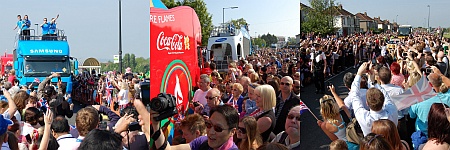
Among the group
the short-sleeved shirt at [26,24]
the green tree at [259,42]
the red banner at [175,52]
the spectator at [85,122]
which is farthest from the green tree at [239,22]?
the short-sleeved shirt at [26,24]

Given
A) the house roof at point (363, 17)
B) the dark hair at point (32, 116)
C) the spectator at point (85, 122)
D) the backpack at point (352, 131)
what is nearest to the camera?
the house roof at point (363, 17)

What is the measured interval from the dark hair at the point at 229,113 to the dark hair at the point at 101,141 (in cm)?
Answer: 49

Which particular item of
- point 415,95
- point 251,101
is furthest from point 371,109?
point 251,101

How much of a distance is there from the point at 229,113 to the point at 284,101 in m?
0.26

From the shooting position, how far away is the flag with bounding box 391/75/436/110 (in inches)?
152

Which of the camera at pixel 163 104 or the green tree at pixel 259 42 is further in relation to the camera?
the green tree at pixel 259 42

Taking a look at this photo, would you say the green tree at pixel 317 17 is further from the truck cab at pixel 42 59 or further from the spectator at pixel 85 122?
the truck cab at pixel 42 59

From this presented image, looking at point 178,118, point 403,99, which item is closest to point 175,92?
point 178,118

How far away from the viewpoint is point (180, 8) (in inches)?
94.5

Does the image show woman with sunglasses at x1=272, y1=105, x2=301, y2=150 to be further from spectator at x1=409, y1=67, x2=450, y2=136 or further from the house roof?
spectator at x1=409, y1=67, x2=450, y2=136

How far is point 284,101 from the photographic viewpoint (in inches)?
89.9

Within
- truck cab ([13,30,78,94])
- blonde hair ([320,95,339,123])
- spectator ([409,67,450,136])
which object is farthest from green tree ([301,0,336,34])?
truck cab ([13,30,78,94])

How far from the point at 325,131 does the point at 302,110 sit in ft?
0.93

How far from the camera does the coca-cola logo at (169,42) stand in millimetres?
2287
